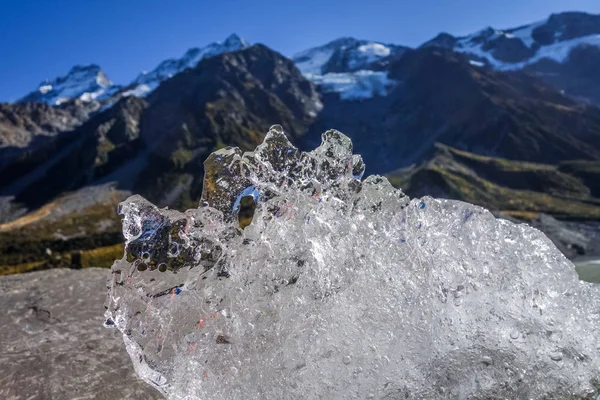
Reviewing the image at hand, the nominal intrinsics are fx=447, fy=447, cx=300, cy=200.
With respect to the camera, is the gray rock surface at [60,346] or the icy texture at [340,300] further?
the gray rock surface at [60,346]

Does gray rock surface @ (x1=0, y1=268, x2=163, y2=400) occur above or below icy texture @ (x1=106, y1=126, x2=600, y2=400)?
below

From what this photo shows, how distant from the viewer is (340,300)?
503cm

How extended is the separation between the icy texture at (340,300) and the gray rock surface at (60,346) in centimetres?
115

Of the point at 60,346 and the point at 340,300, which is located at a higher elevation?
the point at 340,300

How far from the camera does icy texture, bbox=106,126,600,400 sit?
469cm

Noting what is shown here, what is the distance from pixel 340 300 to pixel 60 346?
14.9 feet

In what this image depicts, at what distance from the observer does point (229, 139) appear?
612 ft

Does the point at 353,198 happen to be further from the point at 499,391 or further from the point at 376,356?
the point at 499,391

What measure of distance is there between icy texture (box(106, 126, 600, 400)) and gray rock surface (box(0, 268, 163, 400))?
3.77 ft

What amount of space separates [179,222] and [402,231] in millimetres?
2751

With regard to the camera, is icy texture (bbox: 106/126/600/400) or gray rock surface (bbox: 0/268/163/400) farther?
gray rock surface (bbox: 0/268/163/400)

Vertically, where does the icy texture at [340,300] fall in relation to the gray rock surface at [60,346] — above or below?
above

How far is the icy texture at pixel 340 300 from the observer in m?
4.69

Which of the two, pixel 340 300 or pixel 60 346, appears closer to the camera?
pixel 340 300
